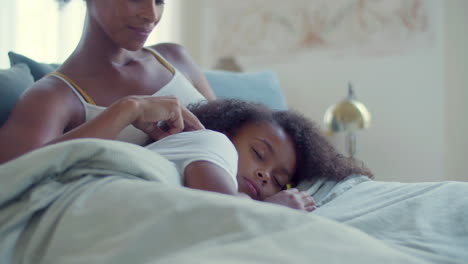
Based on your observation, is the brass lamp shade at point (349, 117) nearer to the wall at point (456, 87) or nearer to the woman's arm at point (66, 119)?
the wall at point (456, 87)

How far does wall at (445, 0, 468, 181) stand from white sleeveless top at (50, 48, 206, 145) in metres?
1.85

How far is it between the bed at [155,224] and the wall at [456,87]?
2.02m

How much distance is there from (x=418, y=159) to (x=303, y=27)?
1087 millimetres

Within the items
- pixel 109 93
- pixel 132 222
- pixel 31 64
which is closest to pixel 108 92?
pixel 109 93

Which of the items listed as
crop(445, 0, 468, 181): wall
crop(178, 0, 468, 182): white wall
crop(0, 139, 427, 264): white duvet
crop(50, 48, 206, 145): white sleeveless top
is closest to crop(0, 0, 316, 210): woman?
crop(50, 48, 206, 145): white sleeveless top

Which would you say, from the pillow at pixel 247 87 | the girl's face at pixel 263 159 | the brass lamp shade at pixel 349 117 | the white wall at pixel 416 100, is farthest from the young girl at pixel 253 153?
the white wall at pixel 416 100

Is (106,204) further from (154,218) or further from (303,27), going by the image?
(303,27)

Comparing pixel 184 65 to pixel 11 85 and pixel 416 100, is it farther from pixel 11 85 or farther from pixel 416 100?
pixel 416 100

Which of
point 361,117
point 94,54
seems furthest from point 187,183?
point 361,117

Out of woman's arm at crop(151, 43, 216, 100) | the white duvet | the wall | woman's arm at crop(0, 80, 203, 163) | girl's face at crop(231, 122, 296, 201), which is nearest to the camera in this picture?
the white duvet

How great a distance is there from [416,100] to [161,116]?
216 cm

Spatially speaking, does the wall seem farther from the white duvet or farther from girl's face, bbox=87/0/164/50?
the white duvet

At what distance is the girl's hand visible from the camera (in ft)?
3.23

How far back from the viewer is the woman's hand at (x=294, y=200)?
994 mm
